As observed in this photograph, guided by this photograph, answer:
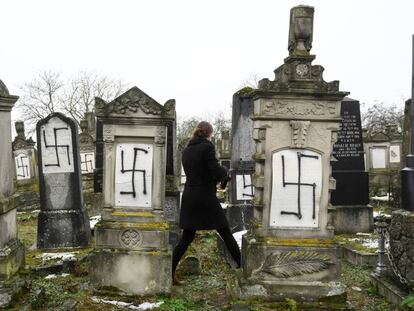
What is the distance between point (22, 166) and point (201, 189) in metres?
11.8

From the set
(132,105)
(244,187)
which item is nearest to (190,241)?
(132,105)

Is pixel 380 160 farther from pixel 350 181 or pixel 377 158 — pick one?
pixel 350 181

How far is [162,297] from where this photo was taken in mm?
5398

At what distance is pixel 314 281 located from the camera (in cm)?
497

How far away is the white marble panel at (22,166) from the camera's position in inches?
601

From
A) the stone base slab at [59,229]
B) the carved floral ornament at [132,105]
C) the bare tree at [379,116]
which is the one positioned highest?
the bare tree at [379,116]

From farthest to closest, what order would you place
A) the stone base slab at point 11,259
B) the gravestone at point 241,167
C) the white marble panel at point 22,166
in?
the white marble panel at point 22,166 < the gravestone at point 241,167 < the stone base slab at point 11,259

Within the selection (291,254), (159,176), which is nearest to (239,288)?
(291,254)

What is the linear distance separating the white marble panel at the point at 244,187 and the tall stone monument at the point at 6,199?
5.05m

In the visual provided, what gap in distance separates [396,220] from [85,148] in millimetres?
14079

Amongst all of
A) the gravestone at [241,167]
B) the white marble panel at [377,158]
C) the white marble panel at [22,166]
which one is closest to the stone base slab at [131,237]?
the gravestone at [241,167]

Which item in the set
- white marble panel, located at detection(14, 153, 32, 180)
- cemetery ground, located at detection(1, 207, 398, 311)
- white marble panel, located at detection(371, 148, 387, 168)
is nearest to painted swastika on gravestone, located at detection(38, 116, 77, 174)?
cemetery ground, located at detection(1, 207, 398, 311)

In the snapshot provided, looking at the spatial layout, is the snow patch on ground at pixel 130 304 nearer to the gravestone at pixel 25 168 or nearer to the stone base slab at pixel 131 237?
the stone base slab at pixel 131 237

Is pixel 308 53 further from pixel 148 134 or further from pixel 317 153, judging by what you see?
pixel 148 134
